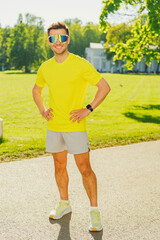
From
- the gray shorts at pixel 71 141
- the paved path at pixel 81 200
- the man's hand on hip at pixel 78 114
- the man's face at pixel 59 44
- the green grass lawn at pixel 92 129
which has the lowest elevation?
the green grass lawn at pixel 92 129

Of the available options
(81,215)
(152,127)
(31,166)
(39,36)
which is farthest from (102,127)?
(39,36)

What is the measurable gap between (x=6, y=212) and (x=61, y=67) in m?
1.81

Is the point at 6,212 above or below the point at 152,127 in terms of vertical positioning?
above

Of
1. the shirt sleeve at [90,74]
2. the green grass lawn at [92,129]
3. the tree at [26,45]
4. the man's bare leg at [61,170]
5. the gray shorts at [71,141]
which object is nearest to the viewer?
the shirt sleeve at [90,74]

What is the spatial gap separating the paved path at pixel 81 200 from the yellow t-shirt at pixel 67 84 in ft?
3.52

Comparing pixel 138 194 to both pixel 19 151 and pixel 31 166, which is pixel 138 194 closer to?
pixel 31 166

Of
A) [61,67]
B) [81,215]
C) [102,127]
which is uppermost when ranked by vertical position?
[61,67]

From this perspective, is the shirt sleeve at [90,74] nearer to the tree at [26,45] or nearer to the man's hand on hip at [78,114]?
the man's hand on hip at [78,114]

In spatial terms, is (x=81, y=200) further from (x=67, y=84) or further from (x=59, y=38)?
(x=59, y=38)

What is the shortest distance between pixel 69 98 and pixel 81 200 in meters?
1.53

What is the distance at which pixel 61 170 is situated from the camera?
3.63 meters

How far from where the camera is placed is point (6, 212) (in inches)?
146

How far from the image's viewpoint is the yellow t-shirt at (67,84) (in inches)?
124

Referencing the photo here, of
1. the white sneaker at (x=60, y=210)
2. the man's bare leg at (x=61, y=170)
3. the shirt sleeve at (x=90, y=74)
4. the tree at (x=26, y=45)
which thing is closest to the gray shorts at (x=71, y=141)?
the man's bare leg at (x=61, y=170)
